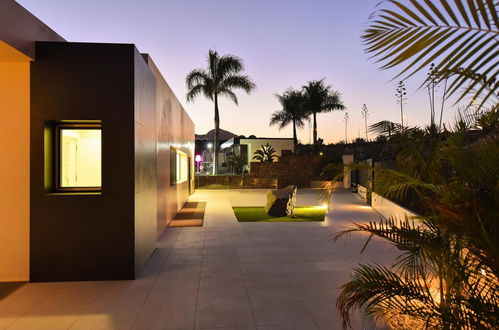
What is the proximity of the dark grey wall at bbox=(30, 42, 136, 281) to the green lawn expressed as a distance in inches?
248

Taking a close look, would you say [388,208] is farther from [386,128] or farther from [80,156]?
[80,156]

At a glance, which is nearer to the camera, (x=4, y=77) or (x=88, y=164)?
(x=4, y=77)

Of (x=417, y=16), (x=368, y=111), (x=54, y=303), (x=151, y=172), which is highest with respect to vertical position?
(x=368, y=111)

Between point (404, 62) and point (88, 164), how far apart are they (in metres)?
5.27

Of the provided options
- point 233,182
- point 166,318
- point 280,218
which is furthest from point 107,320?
point 233,182

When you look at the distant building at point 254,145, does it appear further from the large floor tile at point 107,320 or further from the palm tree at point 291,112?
the large floor tile at point 107,320

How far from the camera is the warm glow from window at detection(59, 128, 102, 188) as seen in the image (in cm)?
560

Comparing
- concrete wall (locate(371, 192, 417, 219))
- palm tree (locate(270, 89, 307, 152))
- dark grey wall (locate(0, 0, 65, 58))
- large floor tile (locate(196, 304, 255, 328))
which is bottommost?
large floor tile (locate(196, 304, 255, 328))

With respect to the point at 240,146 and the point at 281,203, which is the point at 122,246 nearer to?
the point at 281,203

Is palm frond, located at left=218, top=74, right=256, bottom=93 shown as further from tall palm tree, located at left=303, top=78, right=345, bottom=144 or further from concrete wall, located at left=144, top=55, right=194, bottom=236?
concrete wall, located at left=144, top=55, right=194, bottom=236

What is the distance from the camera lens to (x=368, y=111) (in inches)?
1970

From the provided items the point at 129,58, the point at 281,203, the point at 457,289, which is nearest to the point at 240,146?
the point at 281,203

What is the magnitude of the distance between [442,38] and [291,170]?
25.8 m

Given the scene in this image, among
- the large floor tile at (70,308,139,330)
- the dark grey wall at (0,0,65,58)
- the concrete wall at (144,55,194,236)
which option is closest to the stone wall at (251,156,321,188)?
the concrete wall at (144,55,194,236)
